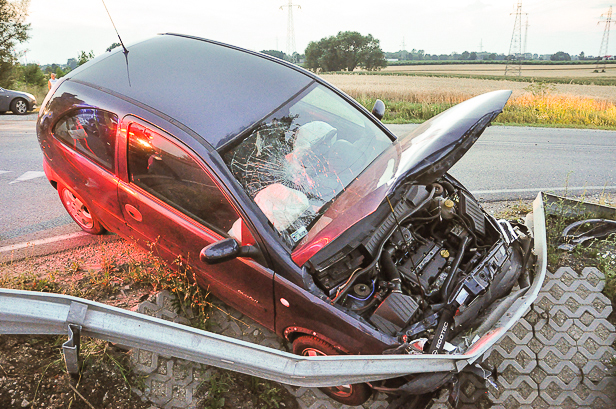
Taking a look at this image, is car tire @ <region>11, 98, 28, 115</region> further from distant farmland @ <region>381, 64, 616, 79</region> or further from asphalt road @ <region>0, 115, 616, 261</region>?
distant farmland @ <region>381, 64, 616, 79</region>

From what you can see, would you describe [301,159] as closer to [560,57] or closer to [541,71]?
[541,71]

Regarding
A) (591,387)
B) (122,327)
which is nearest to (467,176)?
(591,387)

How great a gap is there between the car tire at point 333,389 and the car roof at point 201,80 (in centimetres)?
156

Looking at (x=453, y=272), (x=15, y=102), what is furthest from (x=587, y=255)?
(x=15, y=102)

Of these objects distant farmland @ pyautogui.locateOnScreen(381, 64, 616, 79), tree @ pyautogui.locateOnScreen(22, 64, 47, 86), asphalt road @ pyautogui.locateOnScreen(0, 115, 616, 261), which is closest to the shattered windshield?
asphalt road @ pyautogui.locateOnScreen(0, 115, 616, 261)

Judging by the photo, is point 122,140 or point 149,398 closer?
point 149,398

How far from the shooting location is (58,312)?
2.05m

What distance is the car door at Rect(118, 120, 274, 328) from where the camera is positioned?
293 centimetres

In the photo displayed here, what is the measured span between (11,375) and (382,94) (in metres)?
18.3

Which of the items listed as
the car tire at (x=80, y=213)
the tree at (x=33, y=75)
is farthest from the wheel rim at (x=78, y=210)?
the tree at (x=33, y=75)

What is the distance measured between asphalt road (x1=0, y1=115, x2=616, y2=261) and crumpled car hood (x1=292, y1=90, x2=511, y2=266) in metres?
3.12

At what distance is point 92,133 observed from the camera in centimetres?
354

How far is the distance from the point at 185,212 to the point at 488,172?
5698mm

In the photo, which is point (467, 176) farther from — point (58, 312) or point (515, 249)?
point (58, 312)
